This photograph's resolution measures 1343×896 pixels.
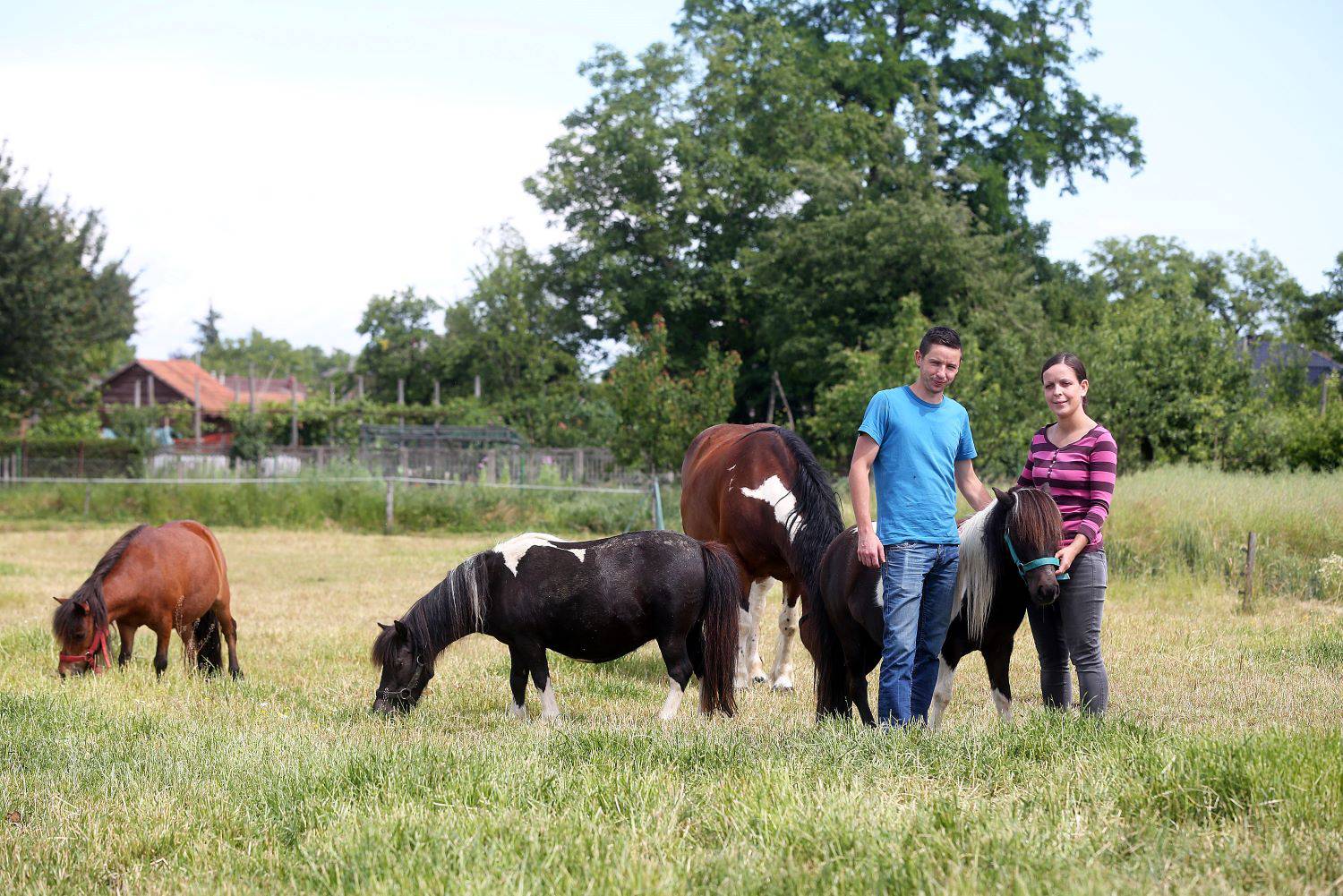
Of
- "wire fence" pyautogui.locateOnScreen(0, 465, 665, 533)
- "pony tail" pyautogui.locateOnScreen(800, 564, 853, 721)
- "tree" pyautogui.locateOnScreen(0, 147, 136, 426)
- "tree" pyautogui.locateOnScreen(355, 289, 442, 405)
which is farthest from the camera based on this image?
"tree" pyautogui.locateOnScreen(355, 289, 442, 405)

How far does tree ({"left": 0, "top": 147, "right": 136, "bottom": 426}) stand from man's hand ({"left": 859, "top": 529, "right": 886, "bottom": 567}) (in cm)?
3010

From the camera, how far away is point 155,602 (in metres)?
8.15

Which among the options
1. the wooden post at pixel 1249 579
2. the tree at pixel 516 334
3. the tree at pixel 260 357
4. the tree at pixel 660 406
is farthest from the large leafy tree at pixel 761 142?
the tree at pixel 260 357

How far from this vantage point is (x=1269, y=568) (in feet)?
37.5

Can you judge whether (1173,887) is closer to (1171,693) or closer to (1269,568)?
(1171,693)

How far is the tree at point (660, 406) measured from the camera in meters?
23.6

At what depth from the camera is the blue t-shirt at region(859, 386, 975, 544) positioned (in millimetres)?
5246

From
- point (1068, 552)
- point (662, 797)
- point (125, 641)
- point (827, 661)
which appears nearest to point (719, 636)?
point (827, 661)

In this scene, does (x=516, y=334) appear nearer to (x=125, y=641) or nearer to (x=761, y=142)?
(x=761, y=142)

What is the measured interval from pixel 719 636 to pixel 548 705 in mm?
1081

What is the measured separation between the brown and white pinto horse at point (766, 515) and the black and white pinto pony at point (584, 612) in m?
0.67

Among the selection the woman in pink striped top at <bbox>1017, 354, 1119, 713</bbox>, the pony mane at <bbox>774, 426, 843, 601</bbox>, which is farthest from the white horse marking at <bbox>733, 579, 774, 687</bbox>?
the woman in pink striped top at <bbox>1017, 354, 1119, 713</bbox>

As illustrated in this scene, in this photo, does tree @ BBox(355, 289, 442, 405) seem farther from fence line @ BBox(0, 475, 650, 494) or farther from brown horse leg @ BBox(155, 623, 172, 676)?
brown horse leg @ BBox(155, 623, 172, 676)

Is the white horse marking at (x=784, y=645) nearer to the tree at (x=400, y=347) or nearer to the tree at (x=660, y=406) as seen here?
the tree at (x=660, y=406)
